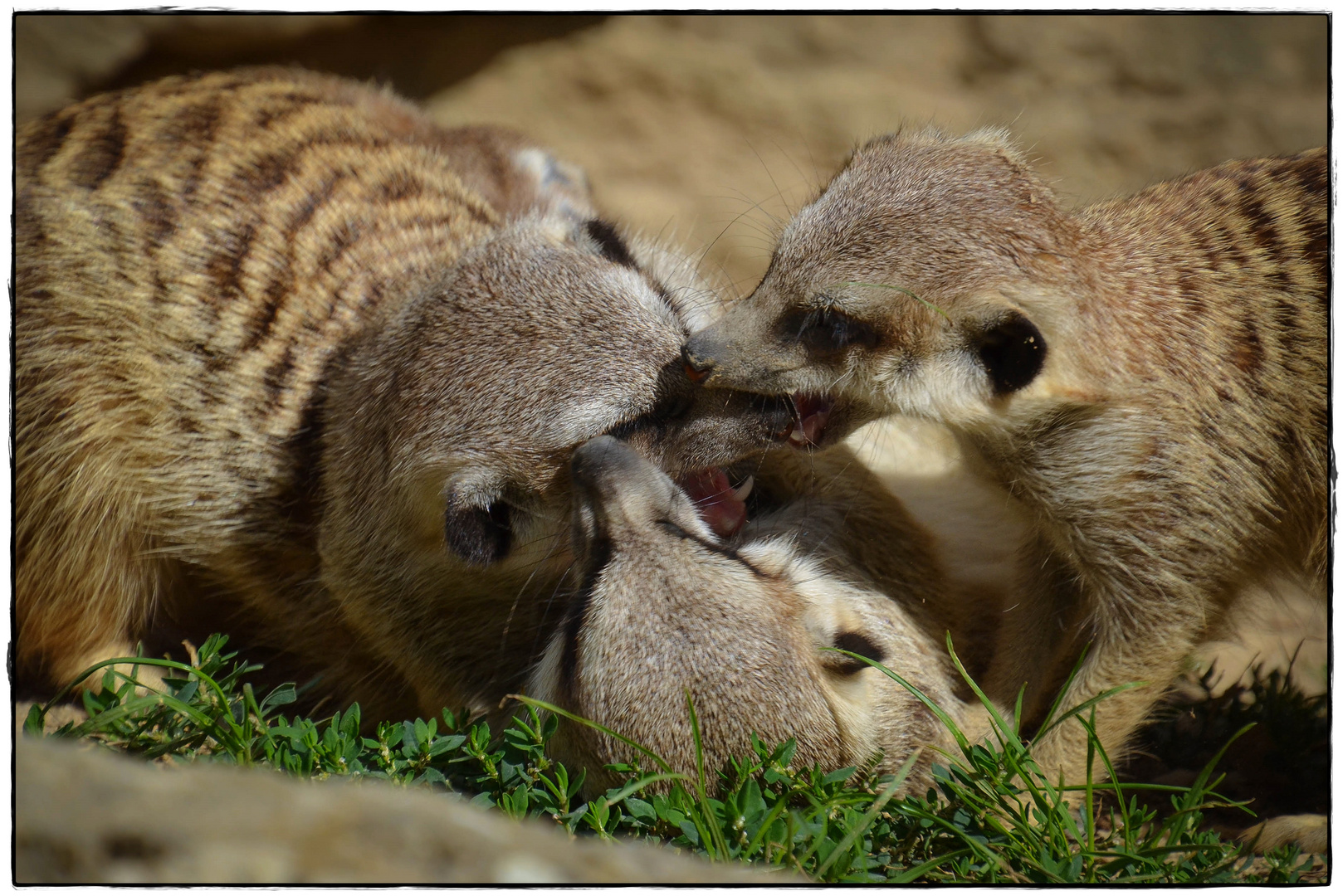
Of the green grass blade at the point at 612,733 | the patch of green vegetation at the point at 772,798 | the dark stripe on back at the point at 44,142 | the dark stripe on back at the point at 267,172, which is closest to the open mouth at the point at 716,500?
the patch of green vegetation at the point at 772,798

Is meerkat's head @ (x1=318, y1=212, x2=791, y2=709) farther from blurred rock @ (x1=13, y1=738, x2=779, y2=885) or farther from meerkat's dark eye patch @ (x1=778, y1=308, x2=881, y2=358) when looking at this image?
blurred rock @ (x1=13, y1=738, x2=779, y2=885)

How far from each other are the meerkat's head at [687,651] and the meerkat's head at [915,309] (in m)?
0.45

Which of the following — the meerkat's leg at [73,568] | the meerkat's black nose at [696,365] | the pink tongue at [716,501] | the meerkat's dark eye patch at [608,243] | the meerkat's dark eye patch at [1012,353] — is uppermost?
the meerkat's dark eye patch at [1012,353]

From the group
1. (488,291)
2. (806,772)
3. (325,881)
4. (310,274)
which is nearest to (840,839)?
(806,772)

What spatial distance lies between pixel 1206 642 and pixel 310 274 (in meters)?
3.06

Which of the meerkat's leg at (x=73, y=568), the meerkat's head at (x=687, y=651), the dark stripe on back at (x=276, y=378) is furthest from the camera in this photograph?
the meerkat's leg at (x=73, y=568)

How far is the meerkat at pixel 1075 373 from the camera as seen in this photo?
113 inches

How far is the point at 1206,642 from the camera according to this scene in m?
3.19

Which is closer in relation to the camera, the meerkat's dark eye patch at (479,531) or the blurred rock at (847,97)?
the meerkat's dark eye patch at (479,531)

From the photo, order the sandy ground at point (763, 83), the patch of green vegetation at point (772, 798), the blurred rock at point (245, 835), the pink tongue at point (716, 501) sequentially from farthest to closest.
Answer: the sandy ground at point (763, 83), the pink tongue at point (716, 501), the patch of green vegetation at point (772, 798), the blurred rock at point (245, 835)

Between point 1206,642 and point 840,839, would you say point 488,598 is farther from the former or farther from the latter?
point 1206,642

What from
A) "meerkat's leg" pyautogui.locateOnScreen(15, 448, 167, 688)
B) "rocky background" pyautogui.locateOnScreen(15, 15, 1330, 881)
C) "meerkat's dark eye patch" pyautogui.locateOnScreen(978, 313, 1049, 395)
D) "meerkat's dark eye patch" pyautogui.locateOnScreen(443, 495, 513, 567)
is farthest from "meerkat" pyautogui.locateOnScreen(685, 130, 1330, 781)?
"rocky background" pyautogui.locateOnScreen(15, 15, 1330, 881)

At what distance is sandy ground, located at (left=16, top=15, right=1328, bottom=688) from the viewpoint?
5.46 meters

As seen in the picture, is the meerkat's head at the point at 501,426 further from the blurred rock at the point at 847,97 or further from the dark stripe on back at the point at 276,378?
the blurred rock at the point at 847,97
